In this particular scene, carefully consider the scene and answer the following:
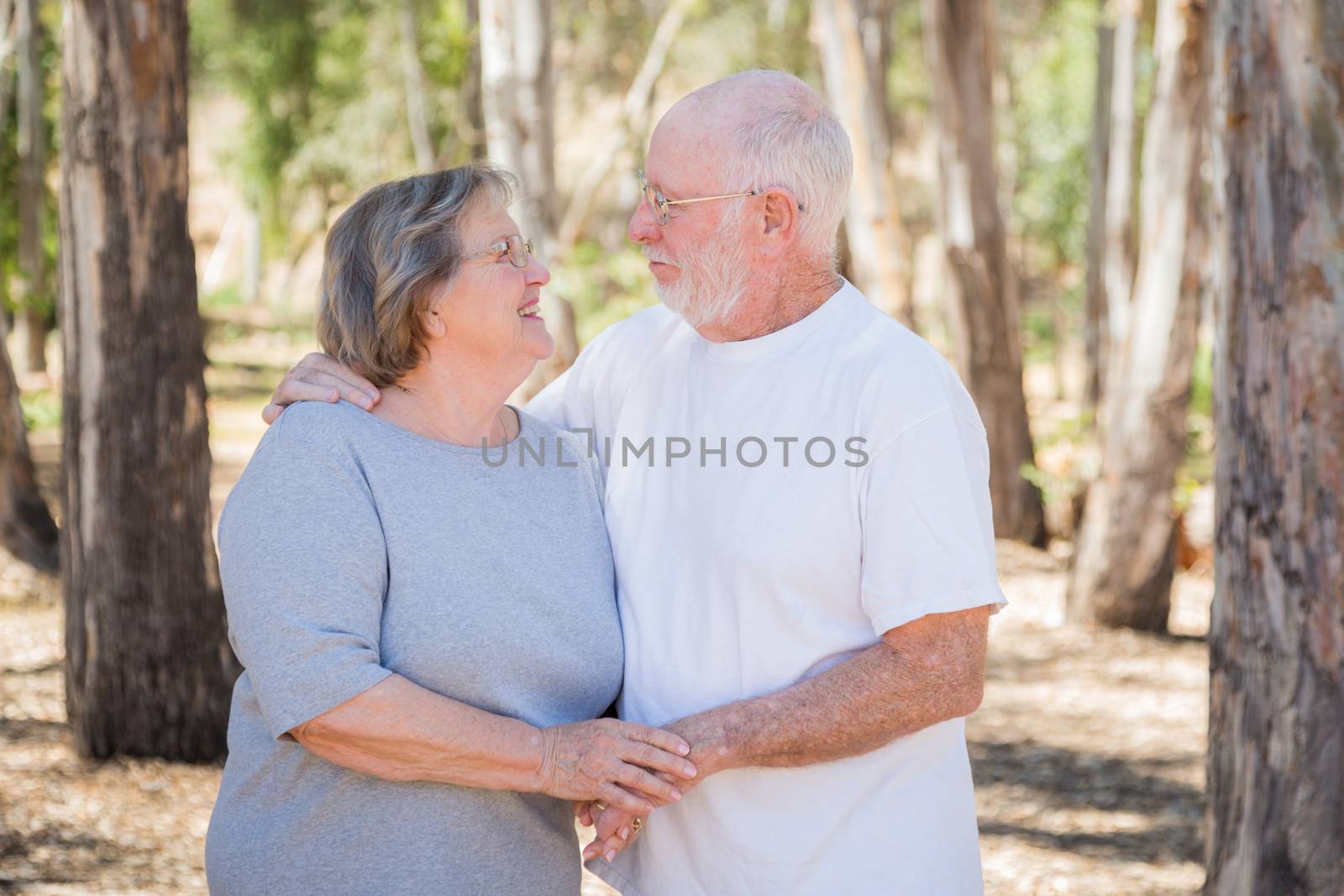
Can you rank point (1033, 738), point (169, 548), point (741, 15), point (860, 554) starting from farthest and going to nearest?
point (741, 15) → point (1033, 738) → point (169, 548) → point (860, 554)

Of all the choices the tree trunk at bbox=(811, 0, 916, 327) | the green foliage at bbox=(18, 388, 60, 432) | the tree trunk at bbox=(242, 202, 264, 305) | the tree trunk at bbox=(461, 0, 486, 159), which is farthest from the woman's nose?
the tree trunk at bbox=(242, 202, 264, 305)

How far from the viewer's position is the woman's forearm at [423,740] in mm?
2117

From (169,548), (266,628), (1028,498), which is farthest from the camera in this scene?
(1028,498)

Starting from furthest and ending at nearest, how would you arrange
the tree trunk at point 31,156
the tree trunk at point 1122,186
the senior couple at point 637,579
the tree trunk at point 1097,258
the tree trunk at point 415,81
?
1. the tree trunk at point 415,81
2. the tree trunk at point 31,156
3. the tree trunk at point 1097,258
4. the tree trunk at point 1122,186
5. the senior couple at point 637,579

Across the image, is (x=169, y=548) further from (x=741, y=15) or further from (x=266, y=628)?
(x=741, y=15)

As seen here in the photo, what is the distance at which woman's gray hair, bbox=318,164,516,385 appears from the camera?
7.72ft

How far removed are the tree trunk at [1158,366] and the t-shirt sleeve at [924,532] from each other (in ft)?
18.2

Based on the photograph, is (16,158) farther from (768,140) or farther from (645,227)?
(768,140)

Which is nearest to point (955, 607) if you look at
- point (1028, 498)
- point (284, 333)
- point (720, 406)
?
point (720, 406)

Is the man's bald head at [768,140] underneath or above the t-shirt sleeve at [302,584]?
above

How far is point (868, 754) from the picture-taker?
2314 millimetres

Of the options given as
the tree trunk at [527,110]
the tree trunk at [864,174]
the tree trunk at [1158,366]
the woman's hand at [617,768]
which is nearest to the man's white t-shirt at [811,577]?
the woman's hand at [617,768]

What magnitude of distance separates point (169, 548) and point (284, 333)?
2396cm

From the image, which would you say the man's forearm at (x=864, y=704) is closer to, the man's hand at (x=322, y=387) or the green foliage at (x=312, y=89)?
the man's hand at (x=322, y=387)
